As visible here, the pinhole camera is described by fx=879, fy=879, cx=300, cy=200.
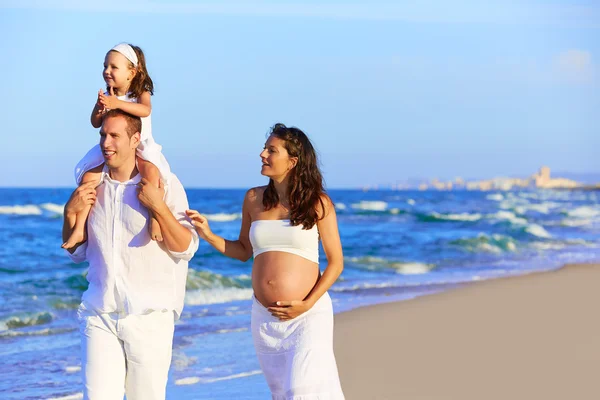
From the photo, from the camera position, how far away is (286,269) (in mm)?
5023

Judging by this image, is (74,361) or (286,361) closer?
(286,361)

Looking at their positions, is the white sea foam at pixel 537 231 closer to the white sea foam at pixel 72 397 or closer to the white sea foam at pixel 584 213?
the white sea foam at pixel 584 213

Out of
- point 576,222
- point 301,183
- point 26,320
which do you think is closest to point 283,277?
point 301,183

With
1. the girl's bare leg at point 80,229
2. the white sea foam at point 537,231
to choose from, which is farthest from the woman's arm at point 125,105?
the white sea foam at point 537,231

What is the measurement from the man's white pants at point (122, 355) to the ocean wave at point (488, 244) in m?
19.6

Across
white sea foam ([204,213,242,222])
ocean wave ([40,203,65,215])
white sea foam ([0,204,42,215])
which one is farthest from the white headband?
white sea foam ([0,204,42,215])

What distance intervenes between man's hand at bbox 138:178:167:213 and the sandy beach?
366cm

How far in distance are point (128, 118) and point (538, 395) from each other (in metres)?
4.54

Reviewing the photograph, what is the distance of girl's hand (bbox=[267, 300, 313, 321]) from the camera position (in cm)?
490

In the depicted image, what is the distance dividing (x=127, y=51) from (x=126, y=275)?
1349mm

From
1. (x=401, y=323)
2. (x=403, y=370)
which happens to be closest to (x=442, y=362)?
(x=403, y=370)

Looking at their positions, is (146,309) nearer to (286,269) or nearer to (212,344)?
(286,269)

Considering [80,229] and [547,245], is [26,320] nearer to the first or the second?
[80,229]

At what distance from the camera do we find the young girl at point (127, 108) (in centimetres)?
466
